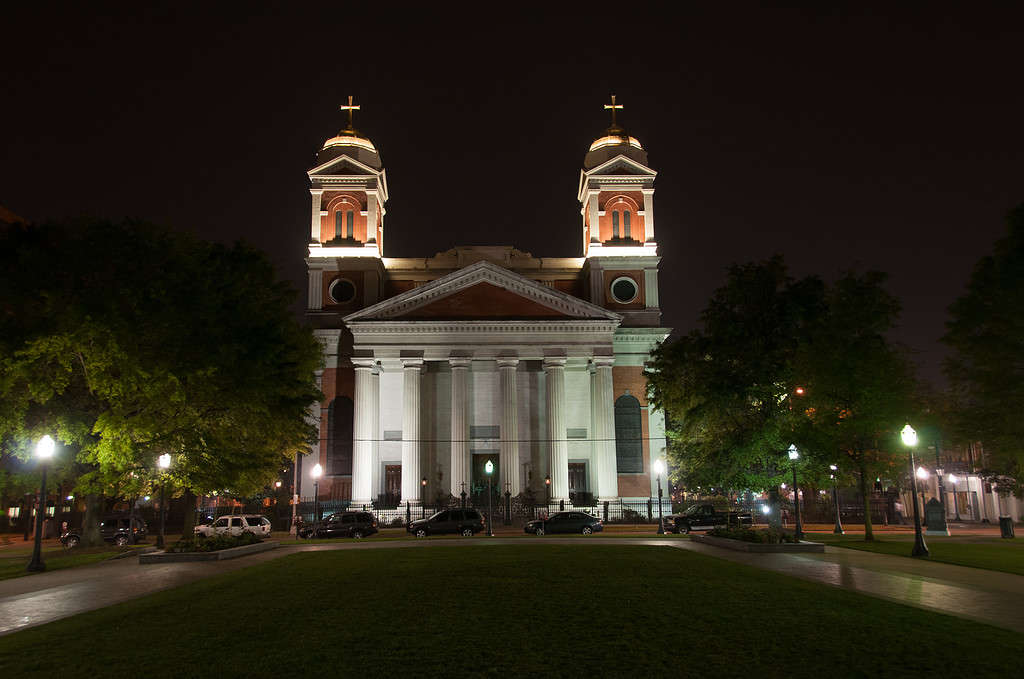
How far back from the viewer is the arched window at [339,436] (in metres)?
56.6

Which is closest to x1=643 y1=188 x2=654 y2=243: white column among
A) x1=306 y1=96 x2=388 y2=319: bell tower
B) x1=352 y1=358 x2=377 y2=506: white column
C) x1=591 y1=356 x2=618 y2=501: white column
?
x1=591 y1=356 x2=618 y2=501: white column

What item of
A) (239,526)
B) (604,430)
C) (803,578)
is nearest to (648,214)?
(604,430)

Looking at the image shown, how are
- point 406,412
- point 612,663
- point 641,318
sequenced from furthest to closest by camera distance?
point 641,318
point 406,412
point 612,663

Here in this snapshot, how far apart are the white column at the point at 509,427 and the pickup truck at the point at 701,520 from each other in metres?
12.0

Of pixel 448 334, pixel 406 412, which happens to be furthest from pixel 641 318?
pixel 406 412

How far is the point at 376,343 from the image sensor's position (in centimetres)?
5453

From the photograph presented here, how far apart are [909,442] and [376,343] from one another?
37.0m

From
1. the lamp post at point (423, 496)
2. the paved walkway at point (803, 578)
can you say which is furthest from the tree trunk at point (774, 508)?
the lamp post at point (423, 496)

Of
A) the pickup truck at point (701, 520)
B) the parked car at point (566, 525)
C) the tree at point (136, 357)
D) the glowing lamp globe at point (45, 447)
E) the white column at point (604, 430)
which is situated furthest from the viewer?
the white column at point (604, 430)

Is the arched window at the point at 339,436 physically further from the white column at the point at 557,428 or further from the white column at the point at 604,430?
the white column at the point at 604,430

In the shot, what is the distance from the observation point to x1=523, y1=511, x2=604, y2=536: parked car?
131ft

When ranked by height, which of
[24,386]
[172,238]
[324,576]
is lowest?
[324,576]

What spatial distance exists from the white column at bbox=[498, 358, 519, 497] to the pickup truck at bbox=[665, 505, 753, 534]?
11975mm

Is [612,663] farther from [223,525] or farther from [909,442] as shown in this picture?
[223,525]
